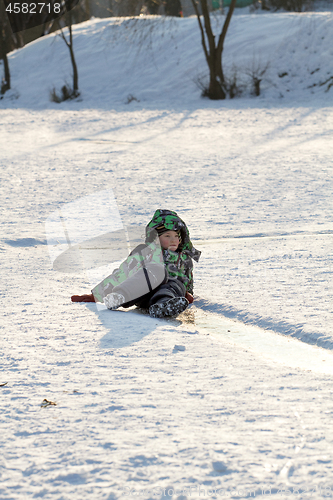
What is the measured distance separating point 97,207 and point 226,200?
1.47m

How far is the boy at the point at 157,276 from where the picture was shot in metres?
3.09

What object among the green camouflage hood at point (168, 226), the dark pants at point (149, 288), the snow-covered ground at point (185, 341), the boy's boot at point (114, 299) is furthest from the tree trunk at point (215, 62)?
the boy's boot at point (114, 299)

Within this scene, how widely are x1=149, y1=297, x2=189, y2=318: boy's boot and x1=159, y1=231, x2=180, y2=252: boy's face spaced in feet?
1.77

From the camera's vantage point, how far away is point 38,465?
1675mm

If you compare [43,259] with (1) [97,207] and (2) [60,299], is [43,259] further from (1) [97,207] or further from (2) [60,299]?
(1) [97,207]

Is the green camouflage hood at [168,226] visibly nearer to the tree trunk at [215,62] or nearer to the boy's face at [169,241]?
the boy's face at [169,241]

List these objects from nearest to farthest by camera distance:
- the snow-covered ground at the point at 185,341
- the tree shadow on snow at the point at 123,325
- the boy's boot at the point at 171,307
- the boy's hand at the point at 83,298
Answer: the snow-covered ground at the point at 185,341 → the tree shadow on snow at the point at 123,325 → the boy's boot at the point at 171,307 → the boy's hand at the point at 83,298

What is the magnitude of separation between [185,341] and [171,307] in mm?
401

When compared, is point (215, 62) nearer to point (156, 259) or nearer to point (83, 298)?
point (156, 259)

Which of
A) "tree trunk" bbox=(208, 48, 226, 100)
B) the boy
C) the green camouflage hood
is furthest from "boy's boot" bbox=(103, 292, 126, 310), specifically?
"tree trunk" bbox=(208, 48, 226, 100)

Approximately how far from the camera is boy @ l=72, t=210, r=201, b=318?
3.09 meters

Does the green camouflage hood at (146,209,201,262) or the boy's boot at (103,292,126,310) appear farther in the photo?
the green camouflage hood at (146,209,201,262)

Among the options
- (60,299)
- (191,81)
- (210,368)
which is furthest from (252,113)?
(210,368)

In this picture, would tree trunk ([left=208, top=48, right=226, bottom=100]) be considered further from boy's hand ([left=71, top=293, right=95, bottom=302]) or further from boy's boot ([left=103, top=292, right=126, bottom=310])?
boy's boot ([left=103, top=292, right=126, bottom=310])
